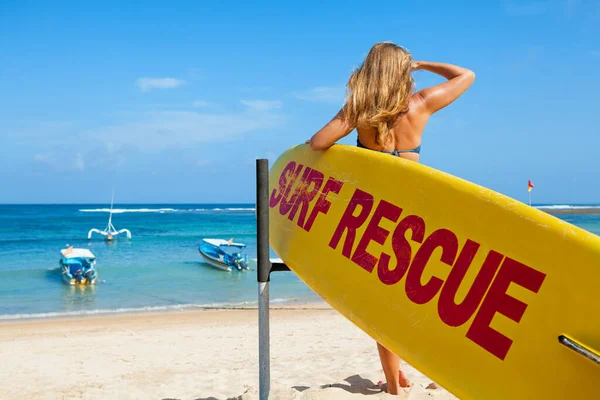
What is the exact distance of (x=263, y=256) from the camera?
2.32 metres

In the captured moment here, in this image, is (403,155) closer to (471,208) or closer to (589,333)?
(471,208)

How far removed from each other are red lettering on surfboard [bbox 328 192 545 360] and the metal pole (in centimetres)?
31

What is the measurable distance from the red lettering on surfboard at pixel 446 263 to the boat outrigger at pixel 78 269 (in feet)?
34.9

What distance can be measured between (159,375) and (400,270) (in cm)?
335

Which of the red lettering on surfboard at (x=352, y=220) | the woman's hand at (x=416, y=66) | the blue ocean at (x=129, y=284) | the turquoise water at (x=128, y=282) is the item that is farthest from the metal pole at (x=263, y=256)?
the turquoise water at (x=128, y=282)

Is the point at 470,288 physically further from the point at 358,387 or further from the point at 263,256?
the point at 358,387

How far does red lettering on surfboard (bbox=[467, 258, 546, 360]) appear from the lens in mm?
1577

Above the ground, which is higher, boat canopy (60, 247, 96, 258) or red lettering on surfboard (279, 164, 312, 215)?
red lettering on surfboard (279, 164, 312, 215)

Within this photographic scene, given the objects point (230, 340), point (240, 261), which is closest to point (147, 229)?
point (240, 261)

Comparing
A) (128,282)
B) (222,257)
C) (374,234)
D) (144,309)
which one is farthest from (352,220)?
(222,257)

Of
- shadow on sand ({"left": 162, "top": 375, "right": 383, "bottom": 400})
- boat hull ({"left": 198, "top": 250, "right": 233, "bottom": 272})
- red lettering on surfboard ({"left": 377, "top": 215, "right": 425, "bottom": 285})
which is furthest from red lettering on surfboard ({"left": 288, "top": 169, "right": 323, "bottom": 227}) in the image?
boat hull ({"left": 198, "top": 250, "right": 233, "bottom": 272})

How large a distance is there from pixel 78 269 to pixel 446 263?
37.8 feet

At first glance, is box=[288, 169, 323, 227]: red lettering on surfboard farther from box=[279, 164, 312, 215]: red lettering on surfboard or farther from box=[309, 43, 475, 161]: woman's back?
box=[309, 43, 475, 161]: woman's back

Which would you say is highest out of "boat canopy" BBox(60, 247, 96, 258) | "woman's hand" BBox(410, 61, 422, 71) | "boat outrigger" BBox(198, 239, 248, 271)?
Result: "woman's hand" BBox(410, 61, 422, 71)
